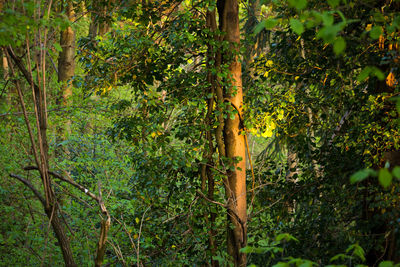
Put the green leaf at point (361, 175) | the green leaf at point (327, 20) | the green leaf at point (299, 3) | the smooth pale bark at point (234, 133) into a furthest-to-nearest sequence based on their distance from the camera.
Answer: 1. the smooth pale bark at point (234, 133)
2. the green leaf at point (299, 3)
3. the green leaf at point (327, 20)
4. the green leaf at point (361, 175)

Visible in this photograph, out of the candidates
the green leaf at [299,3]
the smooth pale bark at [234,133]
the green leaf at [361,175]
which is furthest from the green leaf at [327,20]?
the smooth pale bark at [234,133]

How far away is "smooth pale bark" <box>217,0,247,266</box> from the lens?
6.10 m

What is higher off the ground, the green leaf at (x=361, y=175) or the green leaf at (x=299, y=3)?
the green leaf at (x=299, y=3)

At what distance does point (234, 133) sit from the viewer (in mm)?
6301

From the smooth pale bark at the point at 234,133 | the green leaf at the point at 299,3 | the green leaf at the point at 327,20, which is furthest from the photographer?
the smooth pale bark at the point at 234,133

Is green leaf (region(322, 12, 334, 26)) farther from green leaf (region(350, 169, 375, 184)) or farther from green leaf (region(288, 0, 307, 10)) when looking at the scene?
green leaf (region(350, 169, 375, 184))

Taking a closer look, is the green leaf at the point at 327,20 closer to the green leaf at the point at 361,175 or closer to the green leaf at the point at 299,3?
the green leaf at the point at 299,3

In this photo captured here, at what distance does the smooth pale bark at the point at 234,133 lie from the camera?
6.10m

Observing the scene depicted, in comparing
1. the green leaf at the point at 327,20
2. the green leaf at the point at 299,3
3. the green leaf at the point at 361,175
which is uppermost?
the green leaf at the point at 299,3

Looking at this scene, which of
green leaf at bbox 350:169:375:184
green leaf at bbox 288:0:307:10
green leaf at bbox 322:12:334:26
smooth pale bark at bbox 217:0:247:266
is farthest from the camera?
smooth pale bark at bbox 217:0:247:266

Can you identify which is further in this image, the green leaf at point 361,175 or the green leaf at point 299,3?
the green leaf at point 299,3

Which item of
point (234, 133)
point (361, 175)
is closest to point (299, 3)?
point (361, 175)

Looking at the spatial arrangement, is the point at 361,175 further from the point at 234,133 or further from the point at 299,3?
the point at 234,133

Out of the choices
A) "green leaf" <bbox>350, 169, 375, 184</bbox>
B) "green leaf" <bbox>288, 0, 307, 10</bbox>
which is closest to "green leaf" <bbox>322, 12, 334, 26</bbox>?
"green leaf" <bbox>288, 0, 307, 10</bbox>
